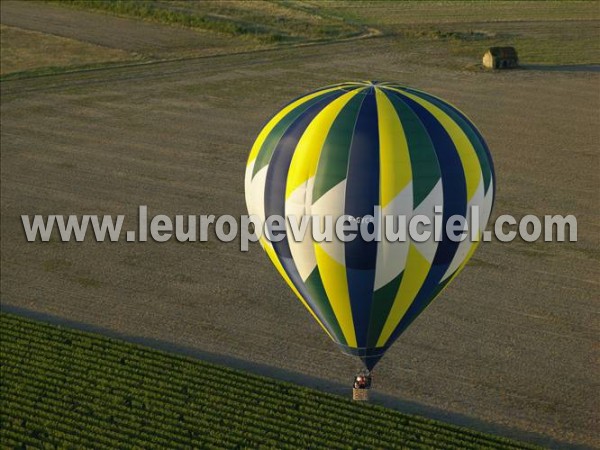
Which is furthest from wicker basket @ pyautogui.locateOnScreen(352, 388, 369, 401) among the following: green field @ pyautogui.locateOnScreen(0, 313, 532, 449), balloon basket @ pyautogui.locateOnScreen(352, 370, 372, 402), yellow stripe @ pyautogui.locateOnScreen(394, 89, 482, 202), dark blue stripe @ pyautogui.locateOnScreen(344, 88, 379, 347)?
yellow stripe @ pyautogui.locateOnScreen(394, 89, 482, 202)

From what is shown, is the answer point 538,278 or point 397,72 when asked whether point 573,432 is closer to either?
point 538,278

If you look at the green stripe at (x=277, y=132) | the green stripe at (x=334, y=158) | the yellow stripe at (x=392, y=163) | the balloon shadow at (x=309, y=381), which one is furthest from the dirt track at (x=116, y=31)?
the yellow stripe at (x=392, y=163)

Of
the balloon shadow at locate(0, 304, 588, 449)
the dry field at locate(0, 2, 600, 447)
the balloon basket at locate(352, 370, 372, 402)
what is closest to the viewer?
the balloon basket at locate(352, 370, 372, 402)

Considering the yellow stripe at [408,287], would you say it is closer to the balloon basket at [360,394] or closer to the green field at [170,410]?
the balloon basket at [360,394]

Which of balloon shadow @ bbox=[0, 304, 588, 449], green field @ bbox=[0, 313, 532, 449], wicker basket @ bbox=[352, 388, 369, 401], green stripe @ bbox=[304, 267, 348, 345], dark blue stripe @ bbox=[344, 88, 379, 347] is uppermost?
dark blue stripe @ bbox=[344, 88, 379, 347]

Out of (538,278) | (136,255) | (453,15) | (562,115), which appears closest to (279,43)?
(453,15)

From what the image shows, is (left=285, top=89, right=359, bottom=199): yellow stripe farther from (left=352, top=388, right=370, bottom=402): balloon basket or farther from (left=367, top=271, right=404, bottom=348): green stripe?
(left=352, top=388, right=370, bottom=402): balloon basket
